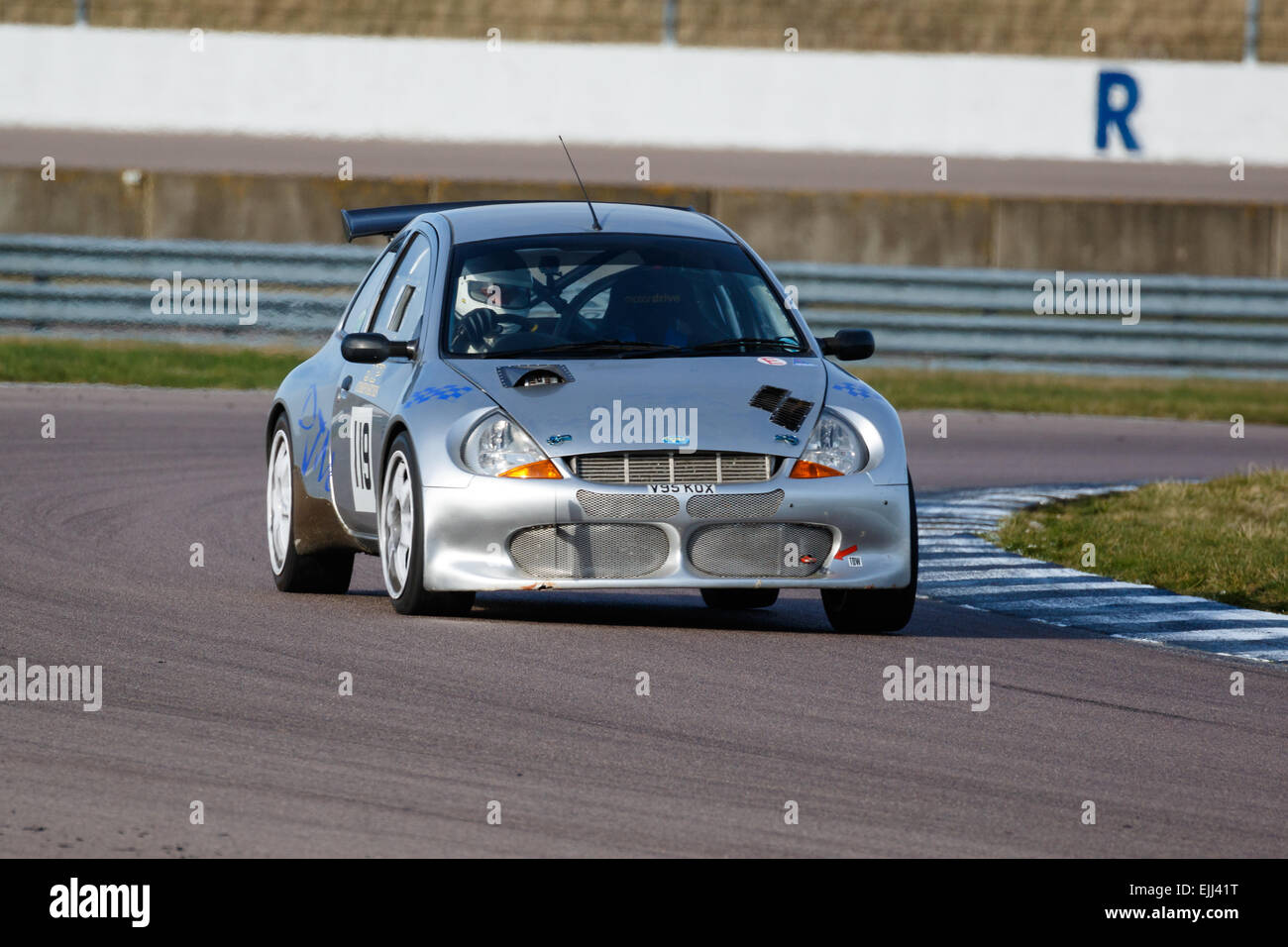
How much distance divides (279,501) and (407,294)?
111 cm

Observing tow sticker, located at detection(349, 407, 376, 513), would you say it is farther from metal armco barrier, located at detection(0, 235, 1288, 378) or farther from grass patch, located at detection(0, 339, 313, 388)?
metal armco barrier, located at detection(0, 235, 1288, 378)

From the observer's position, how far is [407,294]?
34.3 feet

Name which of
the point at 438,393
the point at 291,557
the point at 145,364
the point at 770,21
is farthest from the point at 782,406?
the point at 770,21

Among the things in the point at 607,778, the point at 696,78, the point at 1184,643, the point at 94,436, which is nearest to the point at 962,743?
the point at 607,778

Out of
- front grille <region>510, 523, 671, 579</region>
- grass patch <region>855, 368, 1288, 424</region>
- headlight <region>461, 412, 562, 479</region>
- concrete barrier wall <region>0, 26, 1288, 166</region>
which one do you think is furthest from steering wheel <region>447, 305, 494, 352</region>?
concrete barrier wall <region>0, 26, 1288, 166</region>

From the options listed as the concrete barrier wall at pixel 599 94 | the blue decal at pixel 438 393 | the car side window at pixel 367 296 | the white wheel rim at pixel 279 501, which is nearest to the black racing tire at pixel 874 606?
the blue decal at pixel 438 393

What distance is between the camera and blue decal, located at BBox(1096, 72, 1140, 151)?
2586cm

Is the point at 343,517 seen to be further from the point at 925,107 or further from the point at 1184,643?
the point at 925,107

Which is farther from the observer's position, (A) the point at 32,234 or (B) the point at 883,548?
(A) the point at 32,234

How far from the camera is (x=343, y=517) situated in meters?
10.2

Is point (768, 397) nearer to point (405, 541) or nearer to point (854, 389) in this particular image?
point (854, 389)

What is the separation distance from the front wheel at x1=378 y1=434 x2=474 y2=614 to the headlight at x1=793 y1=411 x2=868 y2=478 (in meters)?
1.32

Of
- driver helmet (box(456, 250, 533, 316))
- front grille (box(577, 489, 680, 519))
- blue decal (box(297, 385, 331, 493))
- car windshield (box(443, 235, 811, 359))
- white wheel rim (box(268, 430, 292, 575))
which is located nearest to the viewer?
front grille (box(577, 489, 680, 519))

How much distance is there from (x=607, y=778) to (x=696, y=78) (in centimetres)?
1958
